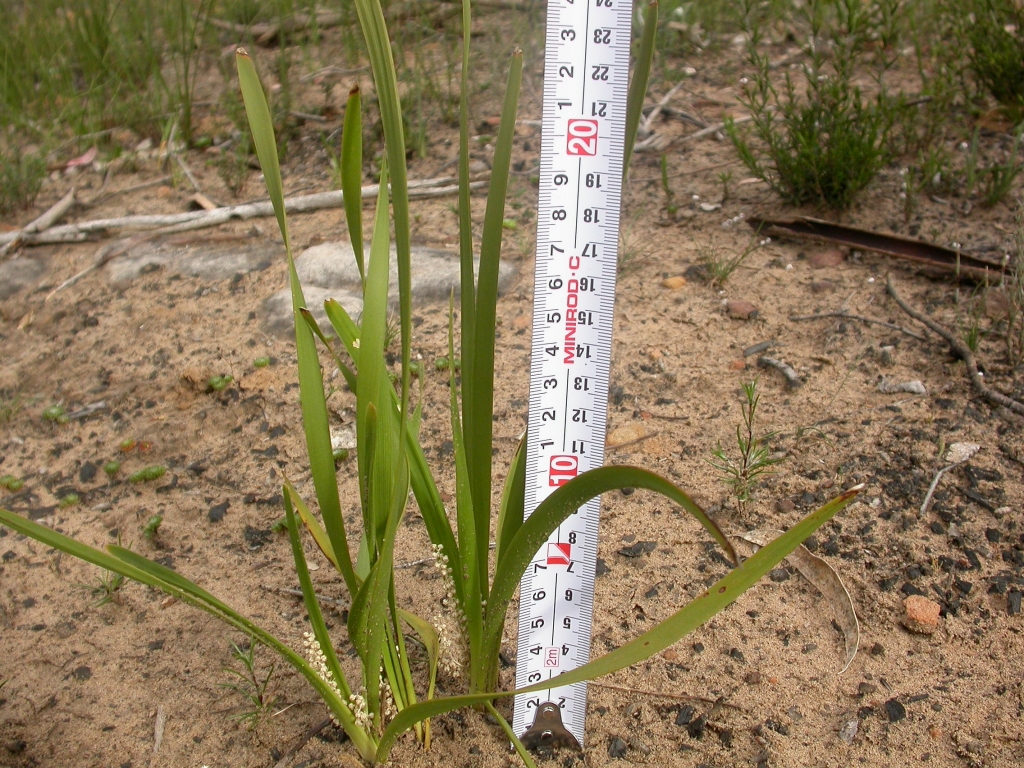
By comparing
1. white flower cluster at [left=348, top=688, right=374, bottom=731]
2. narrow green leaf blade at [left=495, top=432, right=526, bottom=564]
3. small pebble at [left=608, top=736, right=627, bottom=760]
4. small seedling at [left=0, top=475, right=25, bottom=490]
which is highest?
narrow green leaf blade at [left=495, top=432, right=526, bottom=564]

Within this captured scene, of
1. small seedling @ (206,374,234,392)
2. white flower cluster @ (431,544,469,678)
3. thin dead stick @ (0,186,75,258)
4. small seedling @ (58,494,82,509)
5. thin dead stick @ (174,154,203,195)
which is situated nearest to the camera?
white flower cluster @ (431,544,469,678)

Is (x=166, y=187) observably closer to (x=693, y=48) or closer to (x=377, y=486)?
(x=693, y=48)

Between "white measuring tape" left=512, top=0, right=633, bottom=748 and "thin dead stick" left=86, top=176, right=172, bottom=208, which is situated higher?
"white measuring tape" left=512, top=0, right=633, bottom=748

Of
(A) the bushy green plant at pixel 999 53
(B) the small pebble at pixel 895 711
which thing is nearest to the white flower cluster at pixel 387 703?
(B) the small pebble at pixel 895 711

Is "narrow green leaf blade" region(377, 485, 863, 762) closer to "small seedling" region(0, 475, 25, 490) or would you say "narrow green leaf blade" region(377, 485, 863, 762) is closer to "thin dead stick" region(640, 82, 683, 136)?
"small seedling" region(0, 475, 25, 490)

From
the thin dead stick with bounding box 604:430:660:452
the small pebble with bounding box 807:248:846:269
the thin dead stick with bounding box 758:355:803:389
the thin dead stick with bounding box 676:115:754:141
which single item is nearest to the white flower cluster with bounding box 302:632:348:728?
the thin dead stick with bounding box 604:430:660:452

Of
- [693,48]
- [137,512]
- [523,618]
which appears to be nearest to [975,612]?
[523,618]

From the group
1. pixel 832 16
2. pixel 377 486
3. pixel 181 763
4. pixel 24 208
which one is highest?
pixel 832 16
